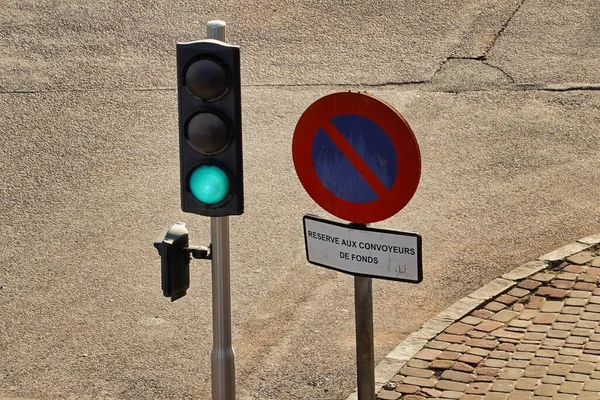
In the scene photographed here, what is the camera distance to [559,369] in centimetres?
769

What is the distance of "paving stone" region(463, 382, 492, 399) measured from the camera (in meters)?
7.50

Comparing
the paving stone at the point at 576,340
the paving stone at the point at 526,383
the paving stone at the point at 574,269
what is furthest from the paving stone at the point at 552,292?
the paving stone at the point at 526,383

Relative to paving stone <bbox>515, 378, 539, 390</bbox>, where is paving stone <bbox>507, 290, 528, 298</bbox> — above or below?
above

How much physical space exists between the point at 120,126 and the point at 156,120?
377 mm

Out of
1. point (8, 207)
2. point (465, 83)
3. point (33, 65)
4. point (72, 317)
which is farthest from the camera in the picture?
point (33, 65)

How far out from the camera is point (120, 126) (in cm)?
1218

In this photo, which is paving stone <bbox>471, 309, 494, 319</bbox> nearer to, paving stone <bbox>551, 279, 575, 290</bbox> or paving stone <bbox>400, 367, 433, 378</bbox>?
paving stone <bbox>551, 279, 575, 290</bbox>

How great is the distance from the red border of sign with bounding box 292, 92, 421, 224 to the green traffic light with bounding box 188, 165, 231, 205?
485mm

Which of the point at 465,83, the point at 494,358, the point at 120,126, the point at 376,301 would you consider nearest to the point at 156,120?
the point at 120,126

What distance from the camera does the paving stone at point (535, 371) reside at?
7.64 m

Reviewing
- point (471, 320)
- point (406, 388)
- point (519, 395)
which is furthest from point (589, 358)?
point (406, 388)

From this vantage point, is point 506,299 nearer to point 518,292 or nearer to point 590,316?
point 518,292

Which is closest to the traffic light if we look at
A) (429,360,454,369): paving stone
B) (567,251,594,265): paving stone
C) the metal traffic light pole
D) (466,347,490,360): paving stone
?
the metal traffic light pole

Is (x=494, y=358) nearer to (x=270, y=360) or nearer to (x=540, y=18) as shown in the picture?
(x=270, y=360)
